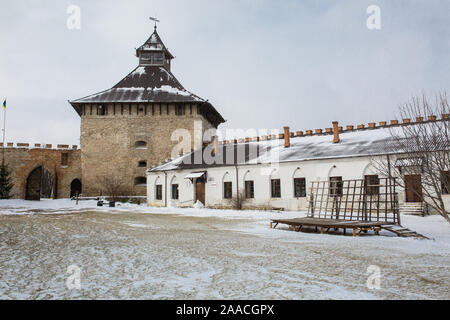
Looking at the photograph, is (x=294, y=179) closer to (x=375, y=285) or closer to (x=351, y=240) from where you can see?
(x=351, y=240)

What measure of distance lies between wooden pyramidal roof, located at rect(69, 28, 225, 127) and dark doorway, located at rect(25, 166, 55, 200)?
7.18 meters

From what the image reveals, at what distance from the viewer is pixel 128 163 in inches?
1227

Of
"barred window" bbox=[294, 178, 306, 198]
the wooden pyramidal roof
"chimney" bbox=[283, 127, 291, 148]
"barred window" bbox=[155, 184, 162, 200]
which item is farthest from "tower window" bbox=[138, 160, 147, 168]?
"barred window" bbox=[294, 178, 306, 198]

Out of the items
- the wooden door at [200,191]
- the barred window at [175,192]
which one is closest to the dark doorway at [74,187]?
the barred window at [175,192]

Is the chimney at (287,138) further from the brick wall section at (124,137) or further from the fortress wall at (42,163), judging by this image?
the fortress wall at (42,163)

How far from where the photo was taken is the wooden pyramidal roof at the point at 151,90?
103ft

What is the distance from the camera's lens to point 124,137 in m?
31.4

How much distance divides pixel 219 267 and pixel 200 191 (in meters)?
18.3

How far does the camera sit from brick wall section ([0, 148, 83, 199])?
1297 inches

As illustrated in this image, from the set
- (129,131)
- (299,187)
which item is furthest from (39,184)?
(299,187)

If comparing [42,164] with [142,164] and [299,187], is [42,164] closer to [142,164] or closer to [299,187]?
[142,164]

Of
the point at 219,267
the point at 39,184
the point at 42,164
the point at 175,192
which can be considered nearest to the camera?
the point at 219,267

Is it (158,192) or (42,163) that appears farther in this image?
(42,163)
